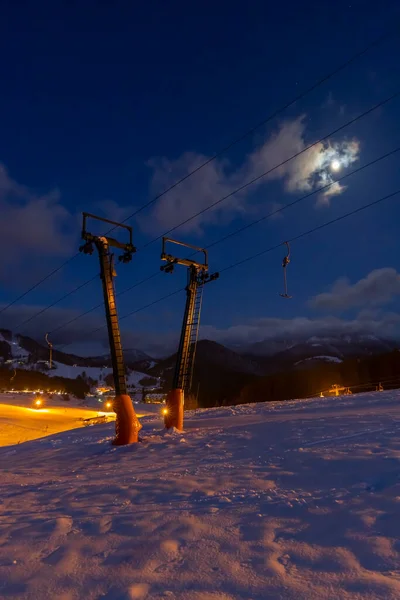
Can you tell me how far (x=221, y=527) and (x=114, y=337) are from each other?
10.7 metres

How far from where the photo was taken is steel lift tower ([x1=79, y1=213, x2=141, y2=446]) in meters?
13.7

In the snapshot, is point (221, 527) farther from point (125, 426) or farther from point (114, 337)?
point (114, 337)

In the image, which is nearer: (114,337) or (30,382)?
(114,337)

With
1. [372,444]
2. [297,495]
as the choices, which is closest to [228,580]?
[297,495]

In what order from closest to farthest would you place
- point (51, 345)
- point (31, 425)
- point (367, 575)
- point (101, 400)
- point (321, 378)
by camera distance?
1. point (367, 575)
2. point (51, 345)
3. point (31, 425)
4. point (101, 400)
5. point (321, 378)

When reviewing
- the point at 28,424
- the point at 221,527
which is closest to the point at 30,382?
the point at 28,424

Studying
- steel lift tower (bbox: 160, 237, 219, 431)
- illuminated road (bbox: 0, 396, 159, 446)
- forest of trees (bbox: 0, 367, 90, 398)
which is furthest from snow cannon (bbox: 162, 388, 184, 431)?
forest of trees (bbox: 0, 367, 90, 398)

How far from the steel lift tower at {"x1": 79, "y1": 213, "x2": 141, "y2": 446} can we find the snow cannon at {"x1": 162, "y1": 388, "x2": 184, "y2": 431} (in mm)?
1181

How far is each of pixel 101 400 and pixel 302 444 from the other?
86809 millimetres

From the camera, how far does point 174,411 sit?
15.0m

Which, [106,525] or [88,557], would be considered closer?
[88,557]

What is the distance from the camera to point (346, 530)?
4.59 m

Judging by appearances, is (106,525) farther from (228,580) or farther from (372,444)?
(372,444)

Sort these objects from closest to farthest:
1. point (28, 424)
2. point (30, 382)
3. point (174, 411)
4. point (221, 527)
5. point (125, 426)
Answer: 1. point (221, 527)
2. point (125, 426)
3. point (174, 411)
4. point (28, 424)
5. point (30, 382)
